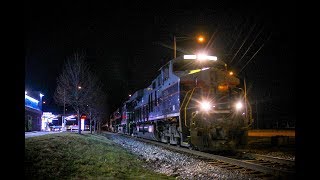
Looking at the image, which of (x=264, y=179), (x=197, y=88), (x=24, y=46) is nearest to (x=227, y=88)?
(x=197, y=88)

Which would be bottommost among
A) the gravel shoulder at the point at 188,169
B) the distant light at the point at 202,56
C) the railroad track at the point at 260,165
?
the gravel shoulder at the point at 188,169

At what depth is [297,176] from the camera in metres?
5.16

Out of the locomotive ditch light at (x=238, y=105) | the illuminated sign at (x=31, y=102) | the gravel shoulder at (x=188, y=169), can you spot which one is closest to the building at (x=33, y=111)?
the illuminated sign at (x=31, y=102)

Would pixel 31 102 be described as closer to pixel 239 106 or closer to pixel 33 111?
pixel 33 111

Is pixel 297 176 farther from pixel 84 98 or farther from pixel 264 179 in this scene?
pixel 84 98

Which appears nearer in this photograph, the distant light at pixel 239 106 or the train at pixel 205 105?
the train at pixel 205 105

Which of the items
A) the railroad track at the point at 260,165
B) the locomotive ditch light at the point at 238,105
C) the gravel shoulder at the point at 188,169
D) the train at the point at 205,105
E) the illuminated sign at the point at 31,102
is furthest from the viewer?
the illuminated sign at the point at 31,102

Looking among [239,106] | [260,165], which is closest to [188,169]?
[260,165]

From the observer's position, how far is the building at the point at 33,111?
39625mm

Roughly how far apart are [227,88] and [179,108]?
2.45 meters

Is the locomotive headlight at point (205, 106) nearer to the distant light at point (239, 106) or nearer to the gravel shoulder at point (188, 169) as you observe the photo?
the distant light at point (239, 106)

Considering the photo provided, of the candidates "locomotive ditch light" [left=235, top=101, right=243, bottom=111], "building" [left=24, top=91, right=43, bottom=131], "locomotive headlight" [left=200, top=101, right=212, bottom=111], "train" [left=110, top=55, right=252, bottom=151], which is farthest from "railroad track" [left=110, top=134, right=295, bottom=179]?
"building" [left=24, top=91, right=43, bottom=131]

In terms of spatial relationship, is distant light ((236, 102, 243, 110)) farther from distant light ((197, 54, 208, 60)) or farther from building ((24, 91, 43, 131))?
building ((24, 91, 43, 131))

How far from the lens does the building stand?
39625 millimetres
